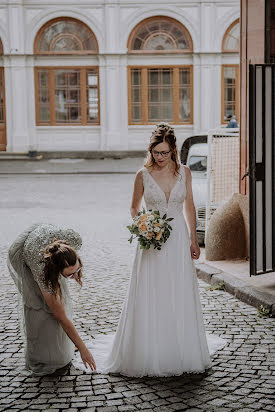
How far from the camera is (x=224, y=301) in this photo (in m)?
6.94

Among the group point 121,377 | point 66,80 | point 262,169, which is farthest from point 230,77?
point 121,377

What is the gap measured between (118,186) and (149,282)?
13.0 meters

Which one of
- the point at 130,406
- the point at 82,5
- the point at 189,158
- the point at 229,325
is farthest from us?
the point at 82,5

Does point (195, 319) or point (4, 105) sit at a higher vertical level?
point (4, 105)

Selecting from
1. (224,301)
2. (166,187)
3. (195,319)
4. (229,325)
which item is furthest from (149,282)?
(224,301)

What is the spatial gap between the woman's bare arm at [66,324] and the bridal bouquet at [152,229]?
77 centimetres

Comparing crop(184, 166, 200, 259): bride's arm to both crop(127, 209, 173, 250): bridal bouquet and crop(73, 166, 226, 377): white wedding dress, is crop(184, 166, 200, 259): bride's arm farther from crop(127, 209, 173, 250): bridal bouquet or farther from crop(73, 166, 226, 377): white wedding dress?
crop(127, 209, 173, 250): bridal bouquet

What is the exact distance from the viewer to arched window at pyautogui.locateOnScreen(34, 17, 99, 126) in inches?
988

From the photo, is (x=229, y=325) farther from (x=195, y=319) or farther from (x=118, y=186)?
(x=118, y=186)

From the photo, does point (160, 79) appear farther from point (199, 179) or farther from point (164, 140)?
point (164, 140)

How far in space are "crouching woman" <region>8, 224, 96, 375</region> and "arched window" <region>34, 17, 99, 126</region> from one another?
21.0 meters

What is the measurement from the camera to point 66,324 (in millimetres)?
4754

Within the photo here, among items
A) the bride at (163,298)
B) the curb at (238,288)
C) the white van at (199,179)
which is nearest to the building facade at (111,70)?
the white van at (199,179)

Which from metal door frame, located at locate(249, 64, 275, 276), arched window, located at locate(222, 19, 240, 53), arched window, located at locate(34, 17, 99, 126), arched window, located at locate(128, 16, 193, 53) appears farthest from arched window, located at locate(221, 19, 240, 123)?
metal door frame, located at locate(249, 64, 275, 276)
